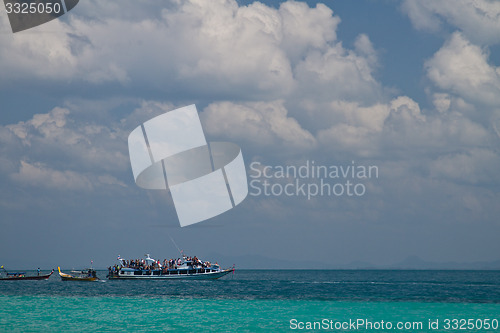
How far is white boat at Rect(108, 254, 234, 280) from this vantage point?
434 ft

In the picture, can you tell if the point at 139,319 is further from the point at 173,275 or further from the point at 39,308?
the point at 173,275

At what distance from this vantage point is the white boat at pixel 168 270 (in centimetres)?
13225

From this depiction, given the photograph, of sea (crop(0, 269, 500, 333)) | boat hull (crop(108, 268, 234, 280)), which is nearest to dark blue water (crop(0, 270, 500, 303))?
sea (crop(0, 269, 500, 333))

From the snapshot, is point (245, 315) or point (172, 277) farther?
point (172, 277)

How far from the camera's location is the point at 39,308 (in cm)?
6281

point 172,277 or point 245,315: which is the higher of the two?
point 172,277

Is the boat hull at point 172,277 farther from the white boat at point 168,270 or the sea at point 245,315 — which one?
the sea at point 245,315

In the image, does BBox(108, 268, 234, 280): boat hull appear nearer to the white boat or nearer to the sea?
the white boat

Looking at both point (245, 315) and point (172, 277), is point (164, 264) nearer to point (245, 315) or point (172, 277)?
Answer: point (172, 277)

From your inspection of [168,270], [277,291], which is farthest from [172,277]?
[277,291]

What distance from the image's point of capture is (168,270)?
132m

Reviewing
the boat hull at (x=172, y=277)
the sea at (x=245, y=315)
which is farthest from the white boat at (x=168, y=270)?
the sea at (x=245, y=315)

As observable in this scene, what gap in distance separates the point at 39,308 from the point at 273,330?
30.4 m

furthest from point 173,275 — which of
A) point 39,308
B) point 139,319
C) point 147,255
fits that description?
point 139,319
